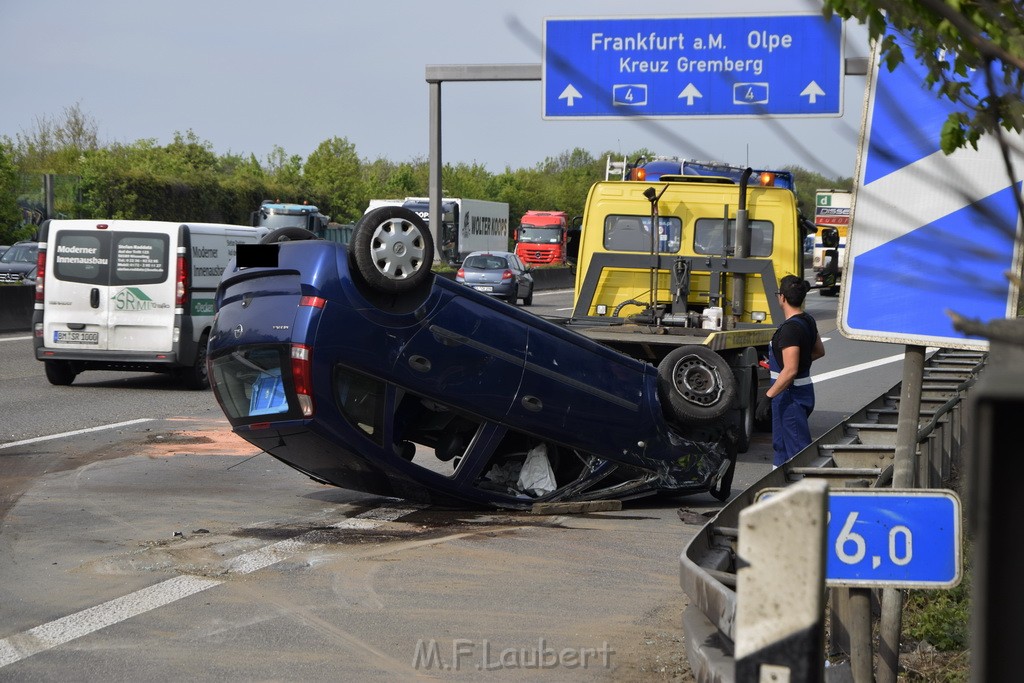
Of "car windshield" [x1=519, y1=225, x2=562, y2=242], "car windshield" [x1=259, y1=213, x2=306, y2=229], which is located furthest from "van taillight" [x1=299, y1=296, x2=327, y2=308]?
"car windshield" [x1=519, y1=225, x2=562, y2=242]

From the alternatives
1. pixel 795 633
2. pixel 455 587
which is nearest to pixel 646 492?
pixel 455 587

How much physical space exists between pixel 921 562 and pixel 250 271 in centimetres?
543

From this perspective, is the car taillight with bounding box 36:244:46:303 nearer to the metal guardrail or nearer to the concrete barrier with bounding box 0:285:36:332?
the concrete barrier with bounding box 0:285:36:332

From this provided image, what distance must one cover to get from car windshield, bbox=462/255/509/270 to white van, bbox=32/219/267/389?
22.7m

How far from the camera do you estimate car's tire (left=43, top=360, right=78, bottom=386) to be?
16.7 metres

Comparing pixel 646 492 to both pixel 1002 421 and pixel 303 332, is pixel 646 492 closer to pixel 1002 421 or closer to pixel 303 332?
pixel 303 332

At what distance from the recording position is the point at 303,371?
7688 mm

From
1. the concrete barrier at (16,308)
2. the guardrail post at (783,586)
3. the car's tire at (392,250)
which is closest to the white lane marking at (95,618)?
the car's tire at (392,250)

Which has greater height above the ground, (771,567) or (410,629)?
(771,567)

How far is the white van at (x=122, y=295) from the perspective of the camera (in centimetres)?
1627

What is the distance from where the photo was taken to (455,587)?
683 cm

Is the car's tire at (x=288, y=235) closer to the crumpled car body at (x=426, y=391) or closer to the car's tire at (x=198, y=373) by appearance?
the crumpled car body at (x=426, y=391)

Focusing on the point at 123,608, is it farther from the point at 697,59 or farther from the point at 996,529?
the point at 697,59

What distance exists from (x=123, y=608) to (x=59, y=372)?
11244 millimetres
